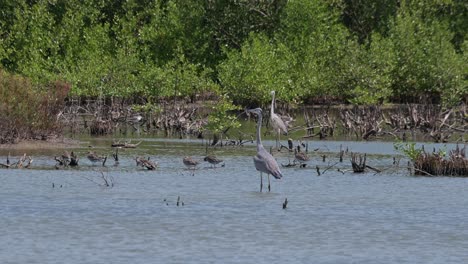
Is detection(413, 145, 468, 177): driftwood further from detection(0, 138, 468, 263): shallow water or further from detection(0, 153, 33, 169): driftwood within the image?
detection(0, 153, 33, 169): driftwood

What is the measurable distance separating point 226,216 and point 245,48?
34.0 metres

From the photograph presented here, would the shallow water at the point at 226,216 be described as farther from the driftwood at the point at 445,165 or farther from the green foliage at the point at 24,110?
the green foliage at the point at 24,110

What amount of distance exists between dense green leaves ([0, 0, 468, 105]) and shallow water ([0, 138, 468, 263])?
2239 centimetres

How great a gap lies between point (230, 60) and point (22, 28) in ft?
35.0

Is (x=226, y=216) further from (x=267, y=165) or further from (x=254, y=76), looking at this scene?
(x=254, y=76)

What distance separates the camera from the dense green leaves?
49812 millimetres

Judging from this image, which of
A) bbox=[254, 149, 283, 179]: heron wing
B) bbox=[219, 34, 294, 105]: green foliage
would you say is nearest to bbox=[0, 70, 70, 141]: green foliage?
bbox=[254, 149, 283, 179]: heron wing

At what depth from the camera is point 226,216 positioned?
1869 centimetres

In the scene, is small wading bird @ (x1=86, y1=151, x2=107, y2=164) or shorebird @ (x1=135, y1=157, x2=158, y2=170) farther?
small wading bird @ (x1=86, y1=151, x2=107, y2=164)

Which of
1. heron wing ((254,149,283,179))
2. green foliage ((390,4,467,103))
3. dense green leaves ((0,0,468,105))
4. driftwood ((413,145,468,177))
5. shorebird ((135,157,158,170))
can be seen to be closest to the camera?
heron wing ((254,149,283,179))

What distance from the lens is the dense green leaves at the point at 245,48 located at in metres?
49.8

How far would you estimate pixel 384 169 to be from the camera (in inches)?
1029

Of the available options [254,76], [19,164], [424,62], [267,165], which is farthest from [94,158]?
[424,62]

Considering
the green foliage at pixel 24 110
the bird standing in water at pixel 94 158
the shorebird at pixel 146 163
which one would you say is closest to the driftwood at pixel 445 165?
the shorebird at pixel 146 163
